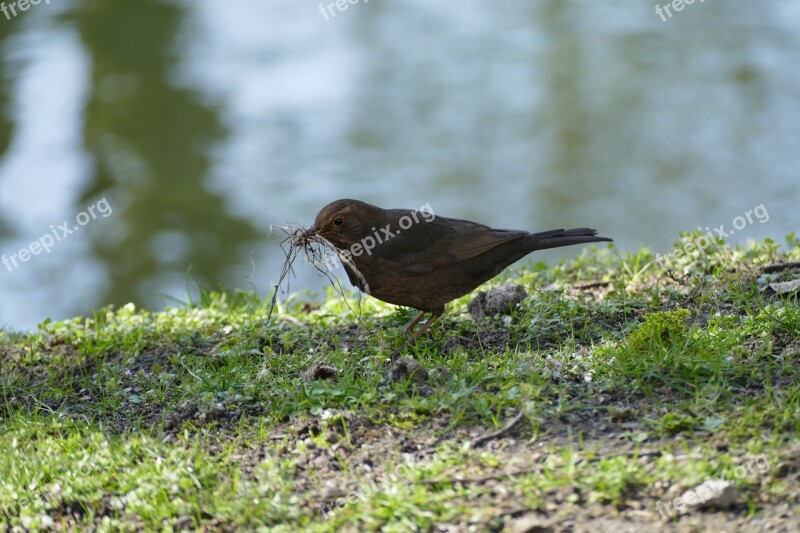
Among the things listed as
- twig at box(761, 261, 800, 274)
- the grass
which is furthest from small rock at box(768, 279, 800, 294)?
twig at box(761, 261, 800, 274)

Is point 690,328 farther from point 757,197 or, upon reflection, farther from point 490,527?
point 757,197

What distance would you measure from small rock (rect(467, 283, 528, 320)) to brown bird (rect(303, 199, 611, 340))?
0.10 meters

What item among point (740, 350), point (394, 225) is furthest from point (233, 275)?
point (740, 350)

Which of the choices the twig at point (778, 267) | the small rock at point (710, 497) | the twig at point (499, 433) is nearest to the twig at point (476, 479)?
the twig at point (499, 433)

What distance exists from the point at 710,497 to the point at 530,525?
2.14 feet

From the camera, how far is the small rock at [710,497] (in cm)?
338

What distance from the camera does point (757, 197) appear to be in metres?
10.6

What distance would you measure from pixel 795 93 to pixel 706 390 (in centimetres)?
964

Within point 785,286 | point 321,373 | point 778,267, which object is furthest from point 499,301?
point 778,267

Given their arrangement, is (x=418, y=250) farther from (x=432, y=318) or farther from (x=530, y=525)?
(x=530, y=525)

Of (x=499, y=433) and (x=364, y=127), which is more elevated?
(x=364, y=127)

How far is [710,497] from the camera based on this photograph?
11.1 feet

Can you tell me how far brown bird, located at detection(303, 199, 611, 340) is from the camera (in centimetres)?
527

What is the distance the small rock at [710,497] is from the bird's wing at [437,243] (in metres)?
2.20
